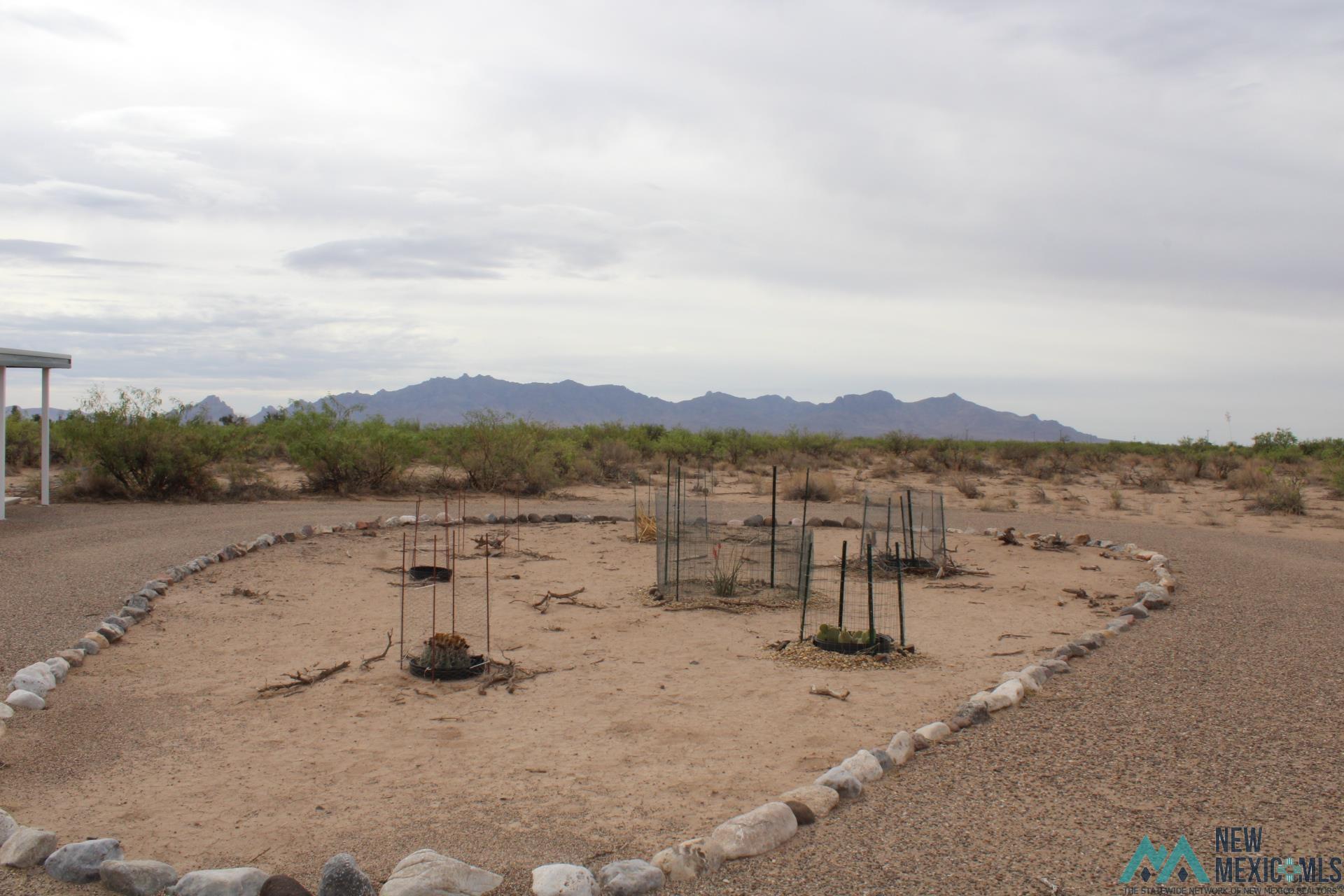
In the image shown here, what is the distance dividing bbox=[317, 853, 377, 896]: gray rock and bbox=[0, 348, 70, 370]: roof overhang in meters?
14.3

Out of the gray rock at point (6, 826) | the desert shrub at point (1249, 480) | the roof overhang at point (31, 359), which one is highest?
the roof overhang at point (31, 359)

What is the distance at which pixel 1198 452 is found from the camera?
1373 inches

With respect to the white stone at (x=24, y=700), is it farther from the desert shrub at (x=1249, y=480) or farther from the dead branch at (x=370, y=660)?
the desert shrub at (x=1249, y=480)

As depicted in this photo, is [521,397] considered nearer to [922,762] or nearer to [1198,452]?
[1198,452]

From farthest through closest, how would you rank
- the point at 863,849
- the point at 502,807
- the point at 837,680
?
the point at 837,680 < the point at 502,807 < the point at 863,849

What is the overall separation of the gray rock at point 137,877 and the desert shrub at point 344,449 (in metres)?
17.6

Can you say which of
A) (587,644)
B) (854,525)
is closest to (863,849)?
(587,644)

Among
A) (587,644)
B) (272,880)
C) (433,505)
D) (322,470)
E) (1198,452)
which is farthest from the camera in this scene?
(1198,452)

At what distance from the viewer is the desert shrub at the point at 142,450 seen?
59.9ft

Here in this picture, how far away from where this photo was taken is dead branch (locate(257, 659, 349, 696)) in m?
6.59

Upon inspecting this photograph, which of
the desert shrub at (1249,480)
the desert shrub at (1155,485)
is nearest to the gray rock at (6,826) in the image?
the desert shrub at (1249,480)

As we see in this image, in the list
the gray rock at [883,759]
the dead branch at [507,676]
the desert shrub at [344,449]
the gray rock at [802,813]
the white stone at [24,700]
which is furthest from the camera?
the desert shrub at [344,449]

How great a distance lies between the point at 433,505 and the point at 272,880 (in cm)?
1604

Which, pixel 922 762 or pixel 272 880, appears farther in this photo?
pixel 922 762
